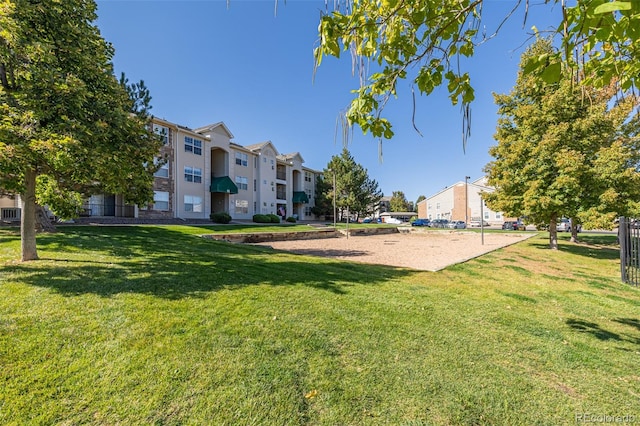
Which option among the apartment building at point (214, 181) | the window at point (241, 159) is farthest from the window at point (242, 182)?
the window at point (241, 159)

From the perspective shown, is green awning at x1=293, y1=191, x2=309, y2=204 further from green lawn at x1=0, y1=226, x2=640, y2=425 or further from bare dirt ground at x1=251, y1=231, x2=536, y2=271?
green lawn at x1=0, y1=226, x2=640, y2=425

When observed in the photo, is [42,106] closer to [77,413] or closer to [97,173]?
[97,173]

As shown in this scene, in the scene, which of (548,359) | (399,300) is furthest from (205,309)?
(548,359)

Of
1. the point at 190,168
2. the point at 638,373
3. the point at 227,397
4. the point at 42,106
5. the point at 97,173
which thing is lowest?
the point at 638,373

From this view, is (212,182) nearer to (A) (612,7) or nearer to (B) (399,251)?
(B) (399,251)

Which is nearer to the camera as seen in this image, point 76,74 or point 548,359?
point 548,359

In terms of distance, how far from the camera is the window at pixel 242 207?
33869 millimetres

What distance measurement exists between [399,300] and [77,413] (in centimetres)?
457

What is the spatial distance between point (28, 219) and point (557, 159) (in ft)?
64.1

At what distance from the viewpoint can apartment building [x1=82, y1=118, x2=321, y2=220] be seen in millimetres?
24562

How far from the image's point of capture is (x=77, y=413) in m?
2.28

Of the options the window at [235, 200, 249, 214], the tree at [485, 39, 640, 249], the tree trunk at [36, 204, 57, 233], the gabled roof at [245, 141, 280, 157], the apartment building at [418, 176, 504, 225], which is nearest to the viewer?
the tree trunk at [36, 204, 57, 233]

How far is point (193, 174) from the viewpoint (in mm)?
28203

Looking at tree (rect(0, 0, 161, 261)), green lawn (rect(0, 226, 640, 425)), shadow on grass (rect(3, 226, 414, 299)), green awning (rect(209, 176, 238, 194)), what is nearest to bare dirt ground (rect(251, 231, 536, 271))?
shadow on grass (rect(3, 226, 414, 299))
